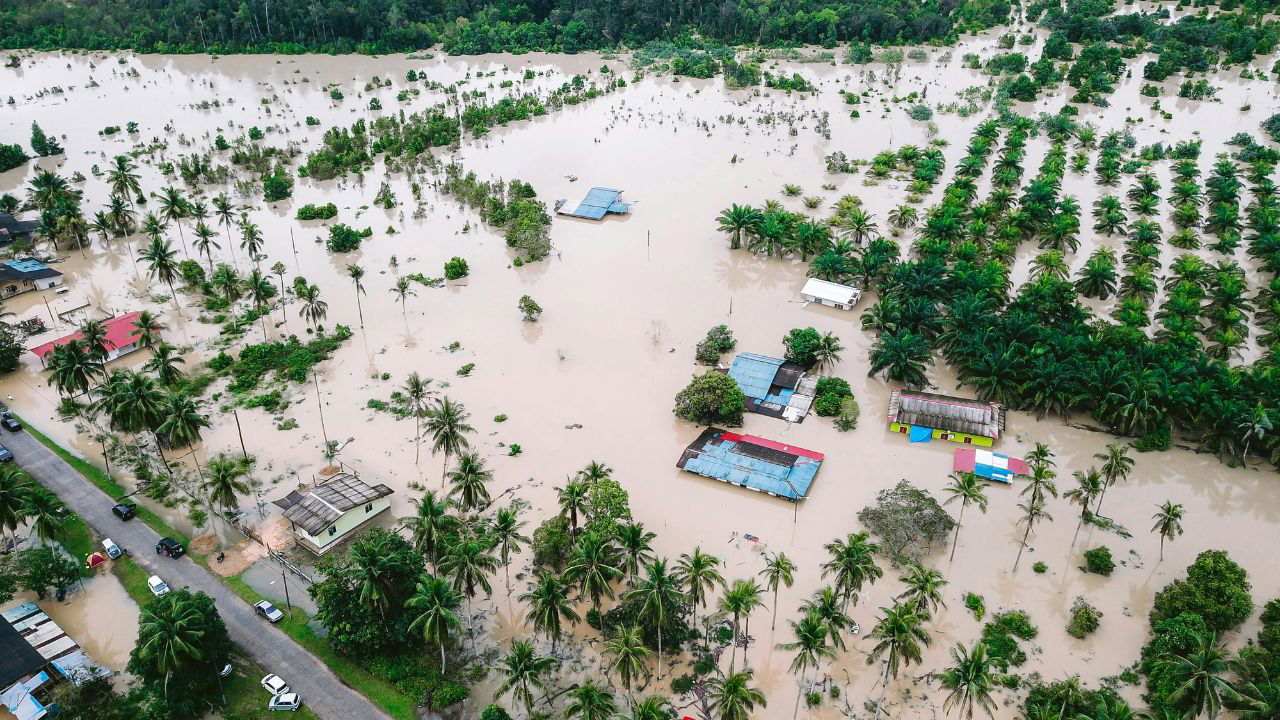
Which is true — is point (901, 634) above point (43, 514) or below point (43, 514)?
above

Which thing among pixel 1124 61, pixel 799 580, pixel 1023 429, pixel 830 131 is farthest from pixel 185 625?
pixel 1124 61

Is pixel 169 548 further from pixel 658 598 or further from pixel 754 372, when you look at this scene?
pixel 754 372

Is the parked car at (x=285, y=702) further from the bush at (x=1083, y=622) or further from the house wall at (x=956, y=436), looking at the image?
the house wall at (x=956, y=436)

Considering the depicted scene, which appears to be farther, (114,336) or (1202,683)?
(114,336)

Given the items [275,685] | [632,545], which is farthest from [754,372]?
[275,685]

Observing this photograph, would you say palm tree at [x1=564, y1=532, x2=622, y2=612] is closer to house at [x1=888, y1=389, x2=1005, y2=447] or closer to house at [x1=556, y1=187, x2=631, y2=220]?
house at [x1=888, y1=389, x2=1005, y2=447]

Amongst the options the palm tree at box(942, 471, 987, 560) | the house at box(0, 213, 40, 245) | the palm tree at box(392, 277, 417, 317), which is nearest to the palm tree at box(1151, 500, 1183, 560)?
the palm tree at box(942, 471, 987, 560)
